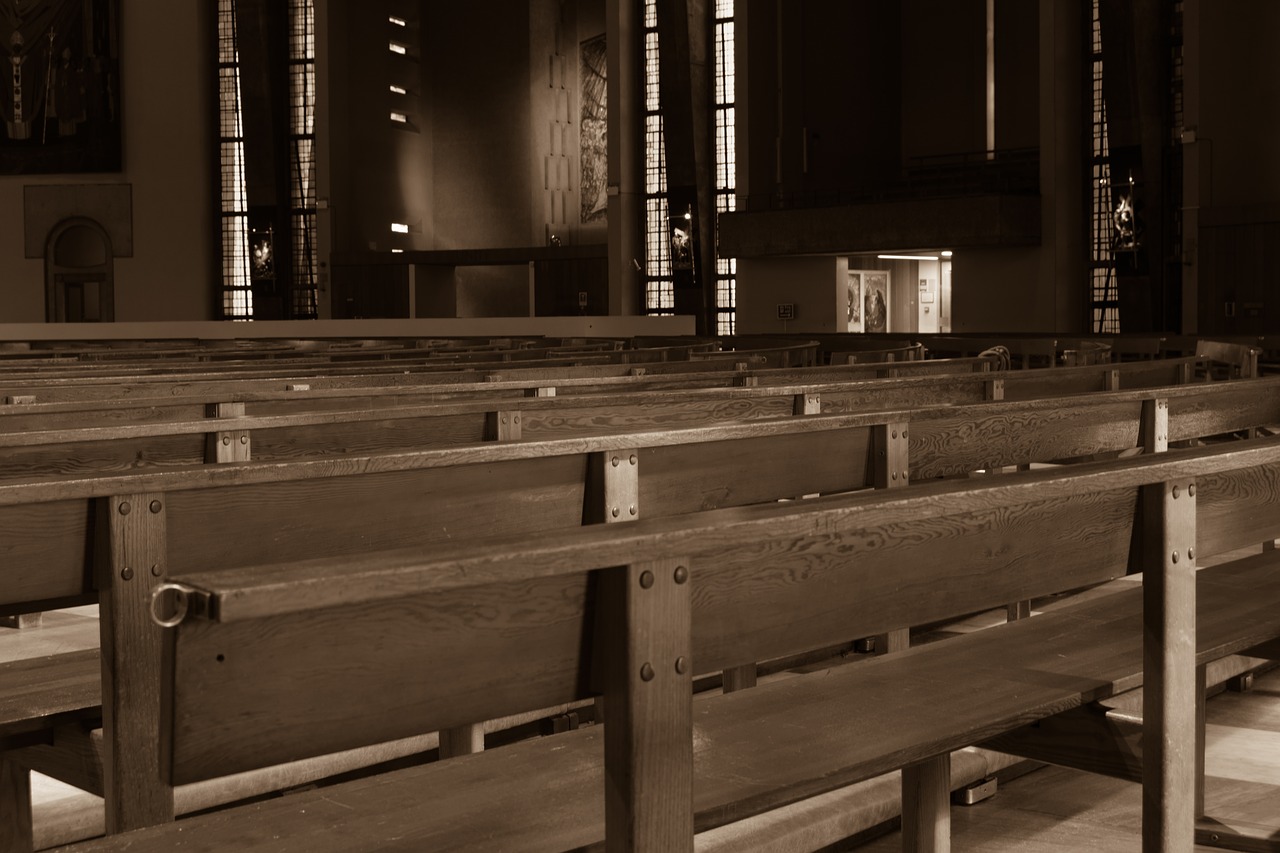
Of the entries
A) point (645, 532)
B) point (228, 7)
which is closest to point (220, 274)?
point (228, 7)

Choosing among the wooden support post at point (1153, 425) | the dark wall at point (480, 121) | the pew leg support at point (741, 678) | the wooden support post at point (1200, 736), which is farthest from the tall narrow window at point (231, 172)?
the wooden support post at point (1200, 736)

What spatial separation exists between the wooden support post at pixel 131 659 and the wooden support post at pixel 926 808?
1076 mm

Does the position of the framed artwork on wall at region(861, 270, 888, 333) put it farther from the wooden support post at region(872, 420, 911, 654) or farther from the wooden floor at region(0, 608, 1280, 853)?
the wooden support post at region(872, 420, 911, 654)

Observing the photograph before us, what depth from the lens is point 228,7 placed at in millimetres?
26766

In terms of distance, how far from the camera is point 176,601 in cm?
107

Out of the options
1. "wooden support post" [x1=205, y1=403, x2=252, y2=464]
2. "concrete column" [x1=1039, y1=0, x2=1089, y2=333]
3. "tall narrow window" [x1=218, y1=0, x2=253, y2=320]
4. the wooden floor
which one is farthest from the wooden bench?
"tall narrow window" [x1=218, y1=0, x2=253, y2=320]

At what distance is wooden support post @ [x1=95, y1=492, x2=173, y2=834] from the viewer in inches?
70.9

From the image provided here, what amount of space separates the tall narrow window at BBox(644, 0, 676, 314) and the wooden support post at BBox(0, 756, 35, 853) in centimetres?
2072

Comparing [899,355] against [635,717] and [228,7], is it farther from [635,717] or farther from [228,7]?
[228,7]

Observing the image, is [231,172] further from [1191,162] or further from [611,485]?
[611,485]

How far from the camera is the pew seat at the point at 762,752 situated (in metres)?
1.54

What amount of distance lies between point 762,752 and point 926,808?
534mm

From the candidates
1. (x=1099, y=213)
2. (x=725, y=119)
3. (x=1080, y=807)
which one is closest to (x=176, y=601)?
(x=1080, y=807)

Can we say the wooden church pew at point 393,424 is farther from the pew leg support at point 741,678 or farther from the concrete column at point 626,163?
the concrete column at point 626,163
